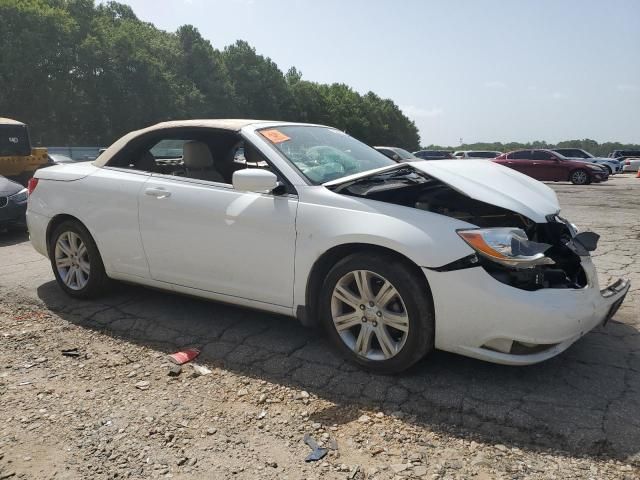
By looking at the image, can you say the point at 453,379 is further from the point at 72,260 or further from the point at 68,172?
the point at 68,172

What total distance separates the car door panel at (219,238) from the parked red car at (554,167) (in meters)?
19.2

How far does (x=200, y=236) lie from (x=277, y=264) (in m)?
0.67

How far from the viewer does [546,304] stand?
9.02ft

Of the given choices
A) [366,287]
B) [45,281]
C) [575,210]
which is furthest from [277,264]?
[575,210]

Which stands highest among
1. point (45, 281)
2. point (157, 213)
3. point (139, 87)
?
point (139, 87)

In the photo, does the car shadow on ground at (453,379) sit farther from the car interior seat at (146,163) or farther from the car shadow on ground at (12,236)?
the car shadow on ground at (12,236)

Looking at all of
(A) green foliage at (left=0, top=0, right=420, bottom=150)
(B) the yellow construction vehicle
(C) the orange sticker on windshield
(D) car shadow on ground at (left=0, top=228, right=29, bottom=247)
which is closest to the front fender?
(C) the orange sticker on windshield

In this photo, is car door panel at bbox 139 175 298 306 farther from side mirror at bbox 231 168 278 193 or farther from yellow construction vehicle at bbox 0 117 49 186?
yellow construction vehicle at bbox 0 117 49 186

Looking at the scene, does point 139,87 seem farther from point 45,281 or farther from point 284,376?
point 284,376

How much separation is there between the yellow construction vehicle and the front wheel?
19396mm

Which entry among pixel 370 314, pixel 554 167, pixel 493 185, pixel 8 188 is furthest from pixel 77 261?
pixel 554 167

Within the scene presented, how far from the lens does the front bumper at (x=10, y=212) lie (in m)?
7.88

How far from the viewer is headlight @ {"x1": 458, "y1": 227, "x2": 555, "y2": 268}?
2.79 m

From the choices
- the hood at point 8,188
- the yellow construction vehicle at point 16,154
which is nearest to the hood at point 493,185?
the hood at point 8,188
